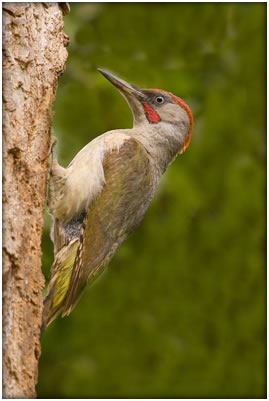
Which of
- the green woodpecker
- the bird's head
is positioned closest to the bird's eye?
the bird's head

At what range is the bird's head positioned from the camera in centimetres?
400

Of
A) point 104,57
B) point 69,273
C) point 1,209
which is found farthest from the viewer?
point 104,57

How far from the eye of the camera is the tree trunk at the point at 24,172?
9.18ft

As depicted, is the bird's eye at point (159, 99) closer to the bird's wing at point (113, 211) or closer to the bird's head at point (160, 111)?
the bird's head at point (160, 111)

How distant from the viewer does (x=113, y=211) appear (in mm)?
3523

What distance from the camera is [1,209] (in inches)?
110

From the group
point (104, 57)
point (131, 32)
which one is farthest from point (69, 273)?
point (131, 32)

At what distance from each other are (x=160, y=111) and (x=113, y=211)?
2.54 feet

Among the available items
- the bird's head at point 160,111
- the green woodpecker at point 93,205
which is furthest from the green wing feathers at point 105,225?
the bird's head at point 160,111

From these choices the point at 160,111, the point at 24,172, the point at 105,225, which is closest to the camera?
the point at 24,172

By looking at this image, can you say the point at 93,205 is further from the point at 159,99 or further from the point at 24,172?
the point at 159,99

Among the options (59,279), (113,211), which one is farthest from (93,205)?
(59,279)

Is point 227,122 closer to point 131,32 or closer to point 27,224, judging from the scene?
point 131,32

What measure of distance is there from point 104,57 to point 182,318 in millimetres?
2107
